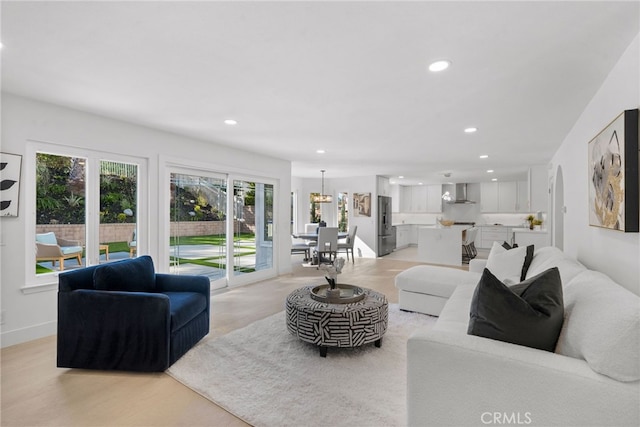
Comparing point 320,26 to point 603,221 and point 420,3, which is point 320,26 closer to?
point 420,3

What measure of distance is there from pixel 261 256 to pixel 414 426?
4785mm

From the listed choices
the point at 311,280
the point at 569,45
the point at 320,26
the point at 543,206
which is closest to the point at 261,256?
the point at 311,280

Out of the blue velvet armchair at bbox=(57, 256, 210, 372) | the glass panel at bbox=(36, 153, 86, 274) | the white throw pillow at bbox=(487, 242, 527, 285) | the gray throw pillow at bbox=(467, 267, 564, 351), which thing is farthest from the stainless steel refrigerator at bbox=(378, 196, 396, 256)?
the gray throw pillow at bbox=(467, 267, 564, 351)

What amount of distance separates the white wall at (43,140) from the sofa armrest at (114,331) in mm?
1021

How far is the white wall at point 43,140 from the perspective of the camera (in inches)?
117

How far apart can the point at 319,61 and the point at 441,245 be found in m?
6.36

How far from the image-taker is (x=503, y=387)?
136 cm

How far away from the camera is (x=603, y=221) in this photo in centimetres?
234

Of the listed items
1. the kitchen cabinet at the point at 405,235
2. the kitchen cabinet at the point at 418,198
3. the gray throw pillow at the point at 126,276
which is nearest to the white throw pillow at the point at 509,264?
the gray throw pillow at the point at 126,276

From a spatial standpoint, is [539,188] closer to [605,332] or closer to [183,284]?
[605,332]

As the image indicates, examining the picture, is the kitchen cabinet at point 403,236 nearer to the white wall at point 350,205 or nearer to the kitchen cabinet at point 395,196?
the kitchen cabinet at point 395,196

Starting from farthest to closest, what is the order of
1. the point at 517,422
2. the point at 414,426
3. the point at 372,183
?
1. the point at 372,183
2. the point at 414,426
3. the point at 517,422

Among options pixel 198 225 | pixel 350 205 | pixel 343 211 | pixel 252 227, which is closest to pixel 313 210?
pixel 343 211

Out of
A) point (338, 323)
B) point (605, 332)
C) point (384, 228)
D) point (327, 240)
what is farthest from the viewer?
point (384, 228)
